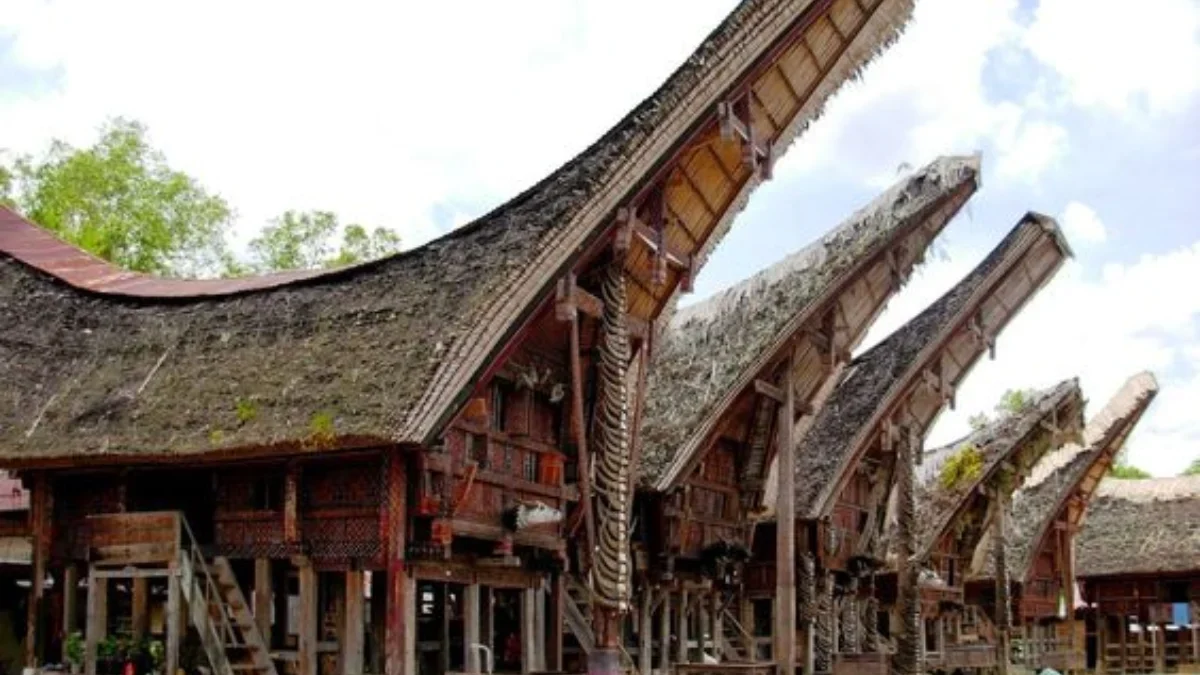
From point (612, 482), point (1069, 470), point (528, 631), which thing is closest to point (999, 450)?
point (1069, 470)

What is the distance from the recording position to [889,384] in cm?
2636

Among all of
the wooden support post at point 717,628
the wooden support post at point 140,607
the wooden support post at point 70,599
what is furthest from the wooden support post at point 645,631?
the wooden support post at point 70,599

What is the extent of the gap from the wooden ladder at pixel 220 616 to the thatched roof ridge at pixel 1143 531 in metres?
30.2

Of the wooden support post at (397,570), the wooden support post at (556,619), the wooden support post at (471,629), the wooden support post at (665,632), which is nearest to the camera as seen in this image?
the wooden support post at (397,570)

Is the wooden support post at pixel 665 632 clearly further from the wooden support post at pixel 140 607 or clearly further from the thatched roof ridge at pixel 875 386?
the wooden support post at pixel 140 607

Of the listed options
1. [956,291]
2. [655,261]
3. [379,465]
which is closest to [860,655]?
[956,291]

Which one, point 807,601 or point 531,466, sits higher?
point 531,466

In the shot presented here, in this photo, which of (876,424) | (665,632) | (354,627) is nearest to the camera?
(354,627)

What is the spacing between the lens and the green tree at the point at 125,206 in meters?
34.5

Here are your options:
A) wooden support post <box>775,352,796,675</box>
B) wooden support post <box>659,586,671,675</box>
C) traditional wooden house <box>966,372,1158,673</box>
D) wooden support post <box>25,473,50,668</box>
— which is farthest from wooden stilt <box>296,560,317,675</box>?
traditional wooden house <box>966,372,1158,673</box>

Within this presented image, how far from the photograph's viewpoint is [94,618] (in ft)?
52.5

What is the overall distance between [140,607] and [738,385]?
9.13 metres

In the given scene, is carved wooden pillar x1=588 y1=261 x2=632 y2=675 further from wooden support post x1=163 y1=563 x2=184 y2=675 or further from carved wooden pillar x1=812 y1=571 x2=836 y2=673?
carved wooden pillar x1=812 y1=571 x2=836 y2=673

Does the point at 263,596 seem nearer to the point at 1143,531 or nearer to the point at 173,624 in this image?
the point at 173,624
